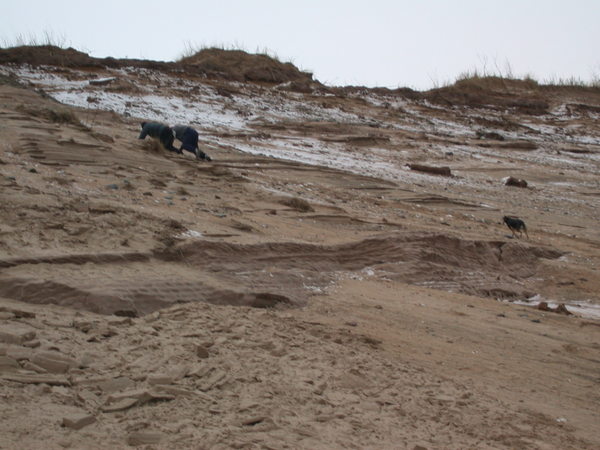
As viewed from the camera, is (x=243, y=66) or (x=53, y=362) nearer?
(x=53, y=362)

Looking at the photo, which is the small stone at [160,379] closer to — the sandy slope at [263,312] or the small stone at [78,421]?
the sandy slope at [263,312]

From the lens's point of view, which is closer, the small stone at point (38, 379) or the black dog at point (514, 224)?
the small stone at point (38, 379)

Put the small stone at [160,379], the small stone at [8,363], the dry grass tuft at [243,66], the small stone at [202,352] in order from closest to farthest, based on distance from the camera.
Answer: the small stone at [8,363] → the small stone at [160,379] → the small stone at [202,352] → the dry grass tuft at [243,66]

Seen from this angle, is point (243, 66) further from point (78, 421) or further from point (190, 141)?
point (78, 421)

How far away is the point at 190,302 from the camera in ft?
12.1

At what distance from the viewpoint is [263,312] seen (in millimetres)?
3791

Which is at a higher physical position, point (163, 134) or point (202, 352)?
point (163, 134)

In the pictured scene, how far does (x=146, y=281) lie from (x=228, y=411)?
4.54 feet

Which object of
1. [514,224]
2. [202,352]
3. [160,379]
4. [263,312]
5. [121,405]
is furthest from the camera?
[514,224]

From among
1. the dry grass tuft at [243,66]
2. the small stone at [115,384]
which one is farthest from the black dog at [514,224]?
the dry grass tuft at [243,66]

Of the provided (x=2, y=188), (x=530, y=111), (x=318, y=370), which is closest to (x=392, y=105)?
(x=530, y=111)

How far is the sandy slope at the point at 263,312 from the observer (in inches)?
98.9

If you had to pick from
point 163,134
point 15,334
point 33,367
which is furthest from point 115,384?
point 163,134

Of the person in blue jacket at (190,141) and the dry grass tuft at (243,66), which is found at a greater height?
the dry grass tuft at (243,66)
